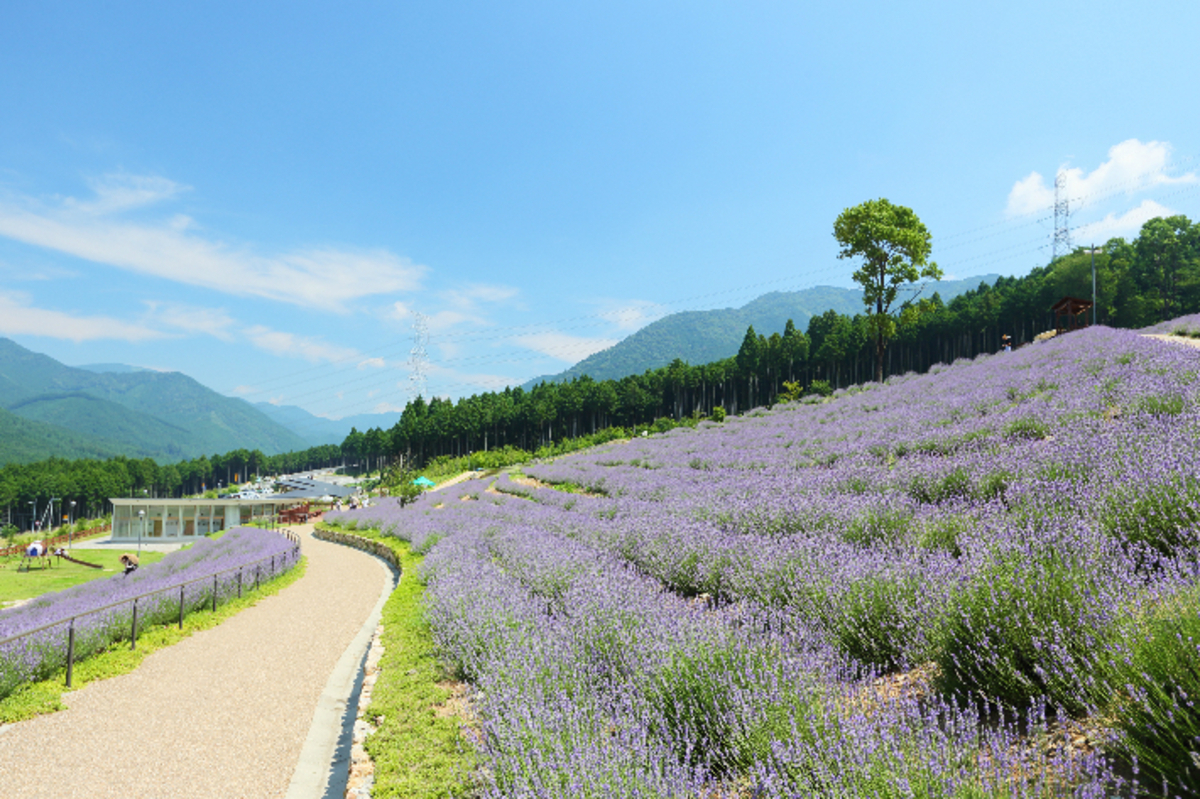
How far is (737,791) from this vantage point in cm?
284

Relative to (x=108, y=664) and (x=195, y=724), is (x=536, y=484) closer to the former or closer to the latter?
(x=108, y=664)

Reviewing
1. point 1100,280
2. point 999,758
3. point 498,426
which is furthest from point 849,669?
point 498,426

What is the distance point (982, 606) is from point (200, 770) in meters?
6.97

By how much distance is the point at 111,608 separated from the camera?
10.0 meters

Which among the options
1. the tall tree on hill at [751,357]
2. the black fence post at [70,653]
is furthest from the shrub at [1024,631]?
the tall tree on hill at [751,357]

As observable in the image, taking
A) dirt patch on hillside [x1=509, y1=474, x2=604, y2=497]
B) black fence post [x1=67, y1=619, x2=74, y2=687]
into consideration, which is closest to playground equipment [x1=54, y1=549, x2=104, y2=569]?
dirt patch on hillside [x1=509, y1=474, x2=604, y2=497]

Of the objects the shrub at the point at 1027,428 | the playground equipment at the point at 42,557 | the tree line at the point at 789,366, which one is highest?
the tree line at the point at 789,366

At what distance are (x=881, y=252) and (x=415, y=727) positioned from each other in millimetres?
30418

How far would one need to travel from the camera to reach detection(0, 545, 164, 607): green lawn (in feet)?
84.2

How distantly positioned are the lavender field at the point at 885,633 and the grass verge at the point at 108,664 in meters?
5.19

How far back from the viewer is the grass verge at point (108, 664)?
7.01 metres

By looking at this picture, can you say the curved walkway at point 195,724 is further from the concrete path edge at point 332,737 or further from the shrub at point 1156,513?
the shrub at point 1156,513

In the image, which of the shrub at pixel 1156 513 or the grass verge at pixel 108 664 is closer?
the shrub at pixel 1156 513

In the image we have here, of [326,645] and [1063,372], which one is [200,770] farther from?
[1063,372]
